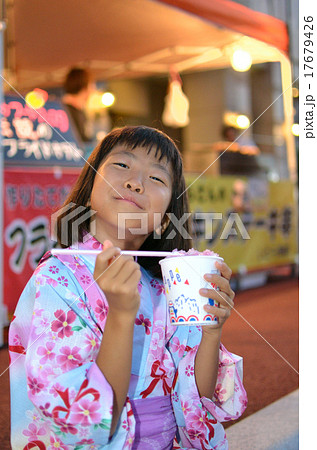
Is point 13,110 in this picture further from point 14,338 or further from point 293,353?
point 14,338

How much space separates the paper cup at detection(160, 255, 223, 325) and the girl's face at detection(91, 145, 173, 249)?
0.43 ft

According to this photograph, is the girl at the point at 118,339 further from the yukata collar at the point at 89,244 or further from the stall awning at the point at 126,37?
the stall awning at the point at 126,37

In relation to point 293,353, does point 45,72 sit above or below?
above

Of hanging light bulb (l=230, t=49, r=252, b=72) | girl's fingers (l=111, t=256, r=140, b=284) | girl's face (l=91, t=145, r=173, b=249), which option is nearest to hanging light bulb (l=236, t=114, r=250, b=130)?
hanging light bulb (l=230, t=49, r=252, b=72)

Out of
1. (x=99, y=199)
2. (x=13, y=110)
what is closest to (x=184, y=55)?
(x=13, y=110)

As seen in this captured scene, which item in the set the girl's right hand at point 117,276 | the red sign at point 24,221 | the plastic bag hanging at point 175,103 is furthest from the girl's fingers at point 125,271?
the plastic bag hanging at point 175,103

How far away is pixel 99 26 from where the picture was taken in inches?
130

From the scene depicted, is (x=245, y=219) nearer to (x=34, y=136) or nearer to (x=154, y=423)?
(x=34, y=136)

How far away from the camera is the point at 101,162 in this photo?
3.32ft

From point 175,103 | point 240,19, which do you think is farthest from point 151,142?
point 175,103

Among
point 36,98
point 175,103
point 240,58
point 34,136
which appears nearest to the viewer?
point 34,136

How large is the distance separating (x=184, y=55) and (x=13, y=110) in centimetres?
191

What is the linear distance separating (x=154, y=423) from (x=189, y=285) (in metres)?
0.27
